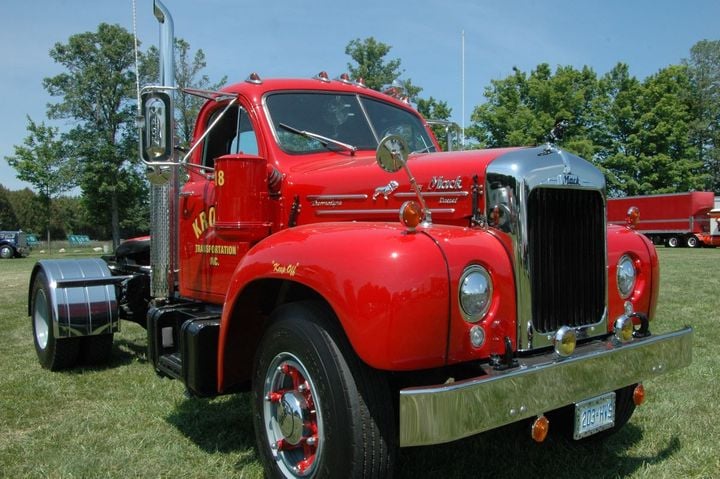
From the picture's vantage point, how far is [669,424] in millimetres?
4059

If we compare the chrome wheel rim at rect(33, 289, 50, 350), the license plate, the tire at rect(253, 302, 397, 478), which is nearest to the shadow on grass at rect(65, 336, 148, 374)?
the chrome wheel rim at rect(33, 289, 50, 350)

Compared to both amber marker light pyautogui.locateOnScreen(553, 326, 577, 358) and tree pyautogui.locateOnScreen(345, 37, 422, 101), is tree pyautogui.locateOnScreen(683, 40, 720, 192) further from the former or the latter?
amber marker light pyautogui.locateOnScreen(553, 326, 577, 358)

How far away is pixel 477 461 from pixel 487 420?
52.5 inches

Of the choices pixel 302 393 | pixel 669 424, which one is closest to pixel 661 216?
pixel 669 424

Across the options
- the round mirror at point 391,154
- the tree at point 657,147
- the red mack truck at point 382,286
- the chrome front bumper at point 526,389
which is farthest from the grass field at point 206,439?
the tree at point 657,147

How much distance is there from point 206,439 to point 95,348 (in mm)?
2351

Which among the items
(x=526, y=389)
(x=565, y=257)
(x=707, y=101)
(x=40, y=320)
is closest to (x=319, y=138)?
(x=565, y=257)

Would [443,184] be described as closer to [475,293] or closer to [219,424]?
[475,293]

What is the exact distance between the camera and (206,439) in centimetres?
389

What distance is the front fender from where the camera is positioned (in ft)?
7.58

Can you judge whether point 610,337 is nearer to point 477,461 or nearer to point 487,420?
point 477,461

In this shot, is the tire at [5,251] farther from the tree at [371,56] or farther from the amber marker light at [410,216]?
the amber marker light at [410,216]

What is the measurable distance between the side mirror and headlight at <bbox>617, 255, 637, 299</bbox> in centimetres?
275

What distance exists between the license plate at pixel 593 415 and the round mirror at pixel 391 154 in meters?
1.36
